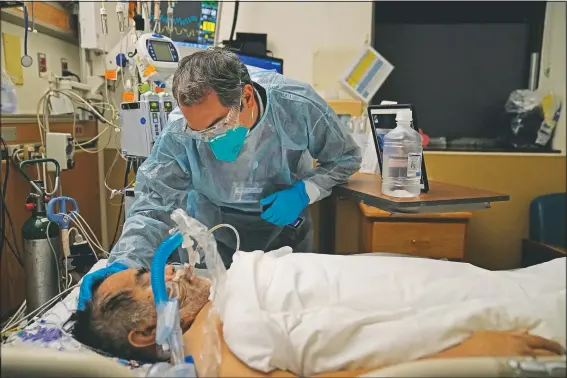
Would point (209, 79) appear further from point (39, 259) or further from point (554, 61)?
point (554, 61)

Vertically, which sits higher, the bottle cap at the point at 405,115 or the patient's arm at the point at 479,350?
the bottle cap at the point at 405,115

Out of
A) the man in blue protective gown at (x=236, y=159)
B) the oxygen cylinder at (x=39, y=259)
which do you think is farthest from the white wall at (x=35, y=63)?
the man in blue protective gown at (x=236, y=159)

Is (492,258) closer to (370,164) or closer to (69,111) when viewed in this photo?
(370,164)

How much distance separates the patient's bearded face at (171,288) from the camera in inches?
47.6

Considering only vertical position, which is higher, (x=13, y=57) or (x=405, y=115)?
(x=13, y=57)

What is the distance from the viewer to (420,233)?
232cm

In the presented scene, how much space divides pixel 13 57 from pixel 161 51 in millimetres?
991

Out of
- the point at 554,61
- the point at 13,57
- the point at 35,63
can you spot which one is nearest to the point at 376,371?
the point at 13,57

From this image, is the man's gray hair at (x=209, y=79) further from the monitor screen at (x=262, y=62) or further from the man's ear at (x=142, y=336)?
the monitor screen at (x=262, y=62)

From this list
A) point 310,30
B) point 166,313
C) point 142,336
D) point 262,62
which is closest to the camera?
point 166,313

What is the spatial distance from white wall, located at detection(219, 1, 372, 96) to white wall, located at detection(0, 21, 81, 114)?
104 centimetres

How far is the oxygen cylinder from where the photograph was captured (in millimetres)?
1884

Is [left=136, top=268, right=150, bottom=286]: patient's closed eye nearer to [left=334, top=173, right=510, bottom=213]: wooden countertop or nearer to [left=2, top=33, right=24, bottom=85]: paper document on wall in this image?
[left=334, top=173, right=510, bottom=213]: wooden countertop

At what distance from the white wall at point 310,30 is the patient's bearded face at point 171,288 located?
191cm
